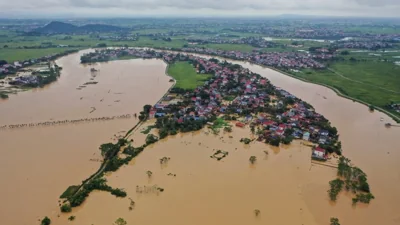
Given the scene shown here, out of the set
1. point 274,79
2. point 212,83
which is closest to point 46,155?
point 212,83

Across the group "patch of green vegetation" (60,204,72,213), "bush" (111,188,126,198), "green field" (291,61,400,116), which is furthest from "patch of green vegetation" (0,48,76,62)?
"patch of green vegetation" (60,204,72,213)

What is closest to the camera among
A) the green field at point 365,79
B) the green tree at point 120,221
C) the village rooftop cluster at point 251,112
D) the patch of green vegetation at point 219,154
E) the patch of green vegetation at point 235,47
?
the green tree at point 120,221

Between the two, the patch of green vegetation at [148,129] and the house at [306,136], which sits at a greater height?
the house at [306,136]

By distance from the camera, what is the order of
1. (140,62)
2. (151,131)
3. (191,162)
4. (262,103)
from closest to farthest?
1. (191,162)
2. (151,131)
3. (262,103)
4. (140,62)

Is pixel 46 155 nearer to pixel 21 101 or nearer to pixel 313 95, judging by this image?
pixel 21 101

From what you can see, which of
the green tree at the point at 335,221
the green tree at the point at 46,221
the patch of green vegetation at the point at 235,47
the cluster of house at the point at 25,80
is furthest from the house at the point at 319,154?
the patch of green vegetation at the point at 235,47

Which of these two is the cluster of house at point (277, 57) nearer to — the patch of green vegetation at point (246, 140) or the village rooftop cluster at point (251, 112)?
the village rooftop cluster at point (251, 112)
